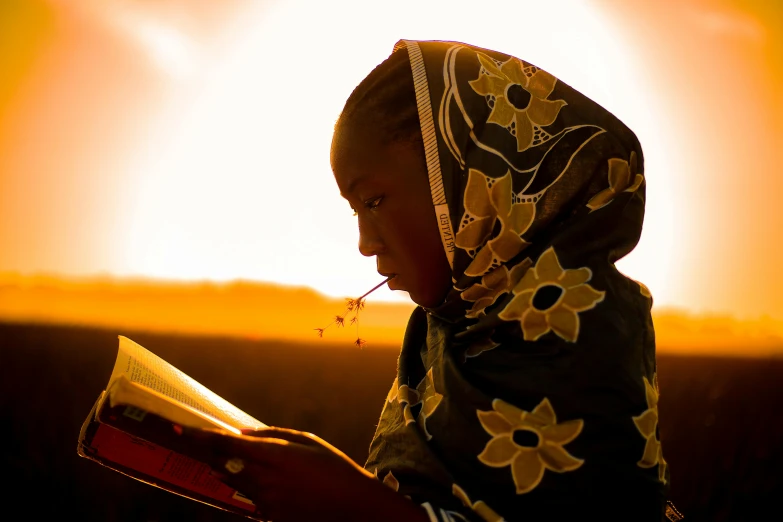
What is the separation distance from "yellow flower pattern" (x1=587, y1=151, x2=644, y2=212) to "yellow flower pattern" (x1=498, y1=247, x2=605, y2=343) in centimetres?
17

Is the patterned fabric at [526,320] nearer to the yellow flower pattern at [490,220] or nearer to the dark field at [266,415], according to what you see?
the yellow flower pattern at [490,220]

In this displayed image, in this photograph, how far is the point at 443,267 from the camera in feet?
5.29

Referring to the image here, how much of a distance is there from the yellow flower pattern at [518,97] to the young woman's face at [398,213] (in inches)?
8.1

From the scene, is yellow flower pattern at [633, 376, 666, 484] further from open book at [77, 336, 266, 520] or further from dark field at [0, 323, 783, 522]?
dark field at [0, 323, 783, 522]

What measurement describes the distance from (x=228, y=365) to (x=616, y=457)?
5.53m

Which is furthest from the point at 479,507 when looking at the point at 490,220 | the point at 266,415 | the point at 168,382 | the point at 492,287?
the point at 266,415

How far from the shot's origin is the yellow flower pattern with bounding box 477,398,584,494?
130 centimetres

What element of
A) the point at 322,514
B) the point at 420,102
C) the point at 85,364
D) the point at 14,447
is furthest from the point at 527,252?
the point at 85,364

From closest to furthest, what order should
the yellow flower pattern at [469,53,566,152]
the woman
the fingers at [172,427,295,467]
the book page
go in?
the fingers at [172,427,295,467] < the woman < the book page < the yellow flower pattern at [469,53,566,152]

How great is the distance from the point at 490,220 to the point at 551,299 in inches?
9.7

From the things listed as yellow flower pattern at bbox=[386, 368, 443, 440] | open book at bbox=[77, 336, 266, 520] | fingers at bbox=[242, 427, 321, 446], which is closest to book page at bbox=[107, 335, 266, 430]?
open book at bbox=[77, 336, 266, 520]

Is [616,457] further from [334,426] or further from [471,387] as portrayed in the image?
[334,426]

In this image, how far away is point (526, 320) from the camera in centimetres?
138

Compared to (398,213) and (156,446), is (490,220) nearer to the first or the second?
(398,213)
